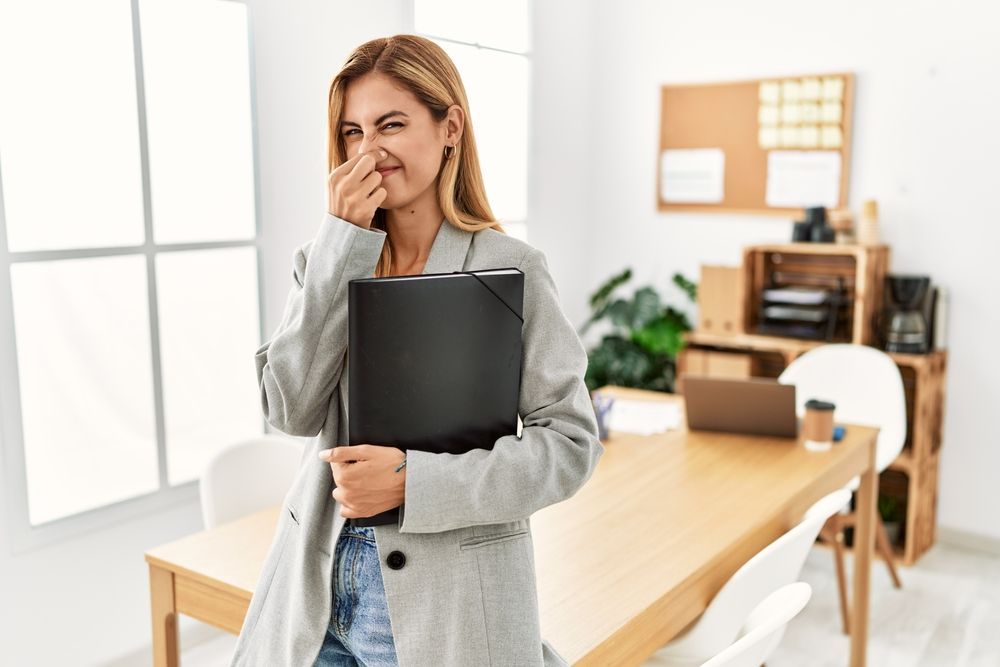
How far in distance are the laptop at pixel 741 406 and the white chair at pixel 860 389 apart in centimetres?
63

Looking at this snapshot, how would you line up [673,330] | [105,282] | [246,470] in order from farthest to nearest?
[673,330] < [105,282] < [246,470]

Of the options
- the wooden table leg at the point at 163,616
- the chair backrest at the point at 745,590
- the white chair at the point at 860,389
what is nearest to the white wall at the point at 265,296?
the wooden table leg at the point at 163,616

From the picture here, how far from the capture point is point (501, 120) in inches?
167

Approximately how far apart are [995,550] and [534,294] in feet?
11.3

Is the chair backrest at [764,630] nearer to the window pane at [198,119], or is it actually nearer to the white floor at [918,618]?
the white floor at [918,618]

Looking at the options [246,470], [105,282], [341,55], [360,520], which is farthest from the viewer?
[341,55]

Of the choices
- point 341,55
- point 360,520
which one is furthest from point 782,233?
point 360,520

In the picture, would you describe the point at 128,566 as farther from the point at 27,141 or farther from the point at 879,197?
the point at 879,197

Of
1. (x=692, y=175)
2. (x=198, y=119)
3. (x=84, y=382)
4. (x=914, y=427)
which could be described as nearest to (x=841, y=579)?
(x=914, y=427)

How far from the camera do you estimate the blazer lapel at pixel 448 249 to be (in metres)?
1.19

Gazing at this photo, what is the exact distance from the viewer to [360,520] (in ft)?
3.62

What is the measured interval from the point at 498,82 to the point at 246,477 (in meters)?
2.55

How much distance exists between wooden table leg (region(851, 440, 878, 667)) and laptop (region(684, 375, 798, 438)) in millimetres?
304

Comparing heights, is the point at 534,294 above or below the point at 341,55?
below
